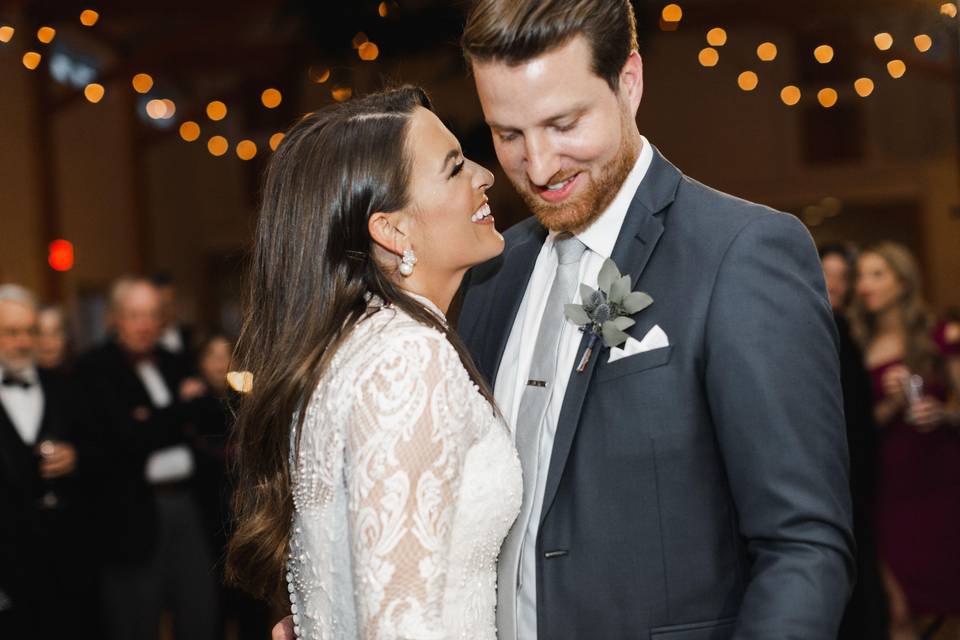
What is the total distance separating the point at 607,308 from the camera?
1866mm

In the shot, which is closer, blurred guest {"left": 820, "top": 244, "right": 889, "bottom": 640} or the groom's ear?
the groom's ear

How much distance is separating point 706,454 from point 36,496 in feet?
11.6

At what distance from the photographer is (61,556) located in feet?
15.1

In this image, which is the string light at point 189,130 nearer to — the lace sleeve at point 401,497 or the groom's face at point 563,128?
the groom's face at point 563,128

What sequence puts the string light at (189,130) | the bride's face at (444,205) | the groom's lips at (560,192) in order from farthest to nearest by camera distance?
1. the string light at (189,130)
2. the bride's face at (444,205)
3. the groom's lips at (560,192)

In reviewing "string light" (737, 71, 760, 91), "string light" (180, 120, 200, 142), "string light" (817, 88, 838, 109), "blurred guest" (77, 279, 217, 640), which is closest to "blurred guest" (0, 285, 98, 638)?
"blurred guest" (77, 279, 217, 640)

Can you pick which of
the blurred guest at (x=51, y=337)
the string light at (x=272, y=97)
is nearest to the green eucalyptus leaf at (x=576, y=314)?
the blurred guest at (x=51, y=337)

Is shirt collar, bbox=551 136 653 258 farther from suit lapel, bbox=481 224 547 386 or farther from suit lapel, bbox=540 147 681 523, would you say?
suit lapel, bbox=481 224 547 386

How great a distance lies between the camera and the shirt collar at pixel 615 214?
6.72 feet

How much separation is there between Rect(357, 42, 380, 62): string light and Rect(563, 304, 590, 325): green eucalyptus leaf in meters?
4.37

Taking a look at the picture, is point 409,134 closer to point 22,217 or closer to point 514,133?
point 514,133

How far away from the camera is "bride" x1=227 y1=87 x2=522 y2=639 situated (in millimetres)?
1776

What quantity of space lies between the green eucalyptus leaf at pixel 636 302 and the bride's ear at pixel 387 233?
1.63ft

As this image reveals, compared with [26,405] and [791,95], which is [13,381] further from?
[791,95]
